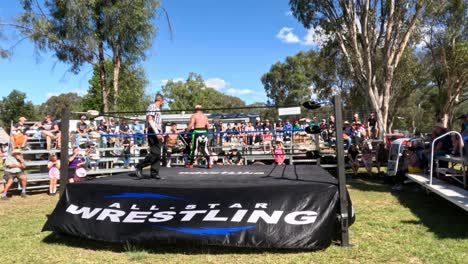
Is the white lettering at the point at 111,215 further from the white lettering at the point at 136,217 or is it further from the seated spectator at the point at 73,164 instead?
the seated spectator at the point at 73,164

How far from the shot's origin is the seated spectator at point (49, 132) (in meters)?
10.7

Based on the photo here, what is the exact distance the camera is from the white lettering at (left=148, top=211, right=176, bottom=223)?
4410 mm

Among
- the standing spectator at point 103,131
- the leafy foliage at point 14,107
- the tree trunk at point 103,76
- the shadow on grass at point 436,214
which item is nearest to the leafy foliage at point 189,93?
the leafy foliage at point 14,107

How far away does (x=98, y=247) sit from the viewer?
4.63 m

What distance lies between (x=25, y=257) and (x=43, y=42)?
14934 mm

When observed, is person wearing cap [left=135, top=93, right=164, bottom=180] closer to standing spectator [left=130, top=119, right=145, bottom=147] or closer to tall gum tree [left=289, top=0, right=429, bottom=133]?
standing spectator [left=130, top=119, right=145, bottom=147]

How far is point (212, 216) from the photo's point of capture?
4332 mm

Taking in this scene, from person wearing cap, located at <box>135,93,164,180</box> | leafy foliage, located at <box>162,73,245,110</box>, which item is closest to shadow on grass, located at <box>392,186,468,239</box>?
person wearing cap, located at <box>135,93,164,180</box>

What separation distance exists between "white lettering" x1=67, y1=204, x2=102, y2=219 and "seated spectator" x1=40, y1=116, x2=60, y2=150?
21.8 ft

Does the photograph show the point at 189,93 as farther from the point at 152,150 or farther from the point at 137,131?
the point at 152,150

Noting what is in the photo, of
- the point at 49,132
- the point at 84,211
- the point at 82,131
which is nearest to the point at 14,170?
the point at 49,132

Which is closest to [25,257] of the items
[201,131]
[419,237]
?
[201,131]

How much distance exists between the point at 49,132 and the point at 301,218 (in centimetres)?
942

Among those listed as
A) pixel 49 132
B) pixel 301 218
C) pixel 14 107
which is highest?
pixel 14 107
